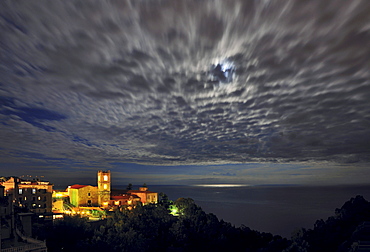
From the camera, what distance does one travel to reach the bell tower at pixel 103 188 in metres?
90.2

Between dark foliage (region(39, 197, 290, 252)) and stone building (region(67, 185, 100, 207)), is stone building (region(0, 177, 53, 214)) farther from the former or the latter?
dark foliage (region(39, 197, 290, 252))

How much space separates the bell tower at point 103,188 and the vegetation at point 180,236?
22.5m

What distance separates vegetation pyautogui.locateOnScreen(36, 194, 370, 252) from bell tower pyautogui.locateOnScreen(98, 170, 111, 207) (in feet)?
74.0

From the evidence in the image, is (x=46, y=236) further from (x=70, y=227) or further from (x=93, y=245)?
(x=93, y=245)

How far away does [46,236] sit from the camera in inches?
1790

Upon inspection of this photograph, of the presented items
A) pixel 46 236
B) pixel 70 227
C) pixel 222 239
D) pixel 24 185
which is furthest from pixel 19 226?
pixel 222 239

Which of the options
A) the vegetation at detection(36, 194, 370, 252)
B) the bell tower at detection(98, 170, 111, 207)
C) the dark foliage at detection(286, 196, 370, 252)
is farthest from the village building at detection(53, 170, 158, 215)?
the dark foliage at detection(286, 196, 370, 252)

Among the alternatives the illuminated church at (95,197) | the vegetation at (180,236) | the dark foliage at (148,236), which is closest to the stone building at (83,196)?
the illuminated church at (95,197)

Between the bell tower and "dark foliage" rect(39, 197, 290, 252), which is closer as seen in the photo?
"dark foliage" rect(39, 197, 290, 252)

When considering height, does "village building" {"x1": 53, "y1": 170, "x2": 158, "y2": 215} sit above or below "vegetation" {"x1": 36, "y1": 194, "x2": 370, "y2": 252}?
above

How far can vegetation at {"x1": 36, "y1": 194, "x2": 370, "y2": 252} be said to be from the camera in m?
45.8

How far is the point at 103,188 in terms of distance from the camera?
92938mm

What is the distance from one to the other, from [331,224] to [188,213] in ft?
142

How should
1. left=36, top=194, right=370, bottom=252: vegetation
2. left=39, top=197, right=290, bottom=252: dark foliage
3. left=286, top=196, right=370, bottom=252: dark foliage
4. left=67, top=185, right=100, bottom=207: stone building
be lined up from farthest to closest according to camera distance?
left=67, top=185, right=100, bottom=207: stone building < left=286, top=196, right=370, bottom=252: dark foliage < left=39, top=197, right=290, bottom=252: dark foliage < left=36, top=194, right=370, bottom=252: vegetation
